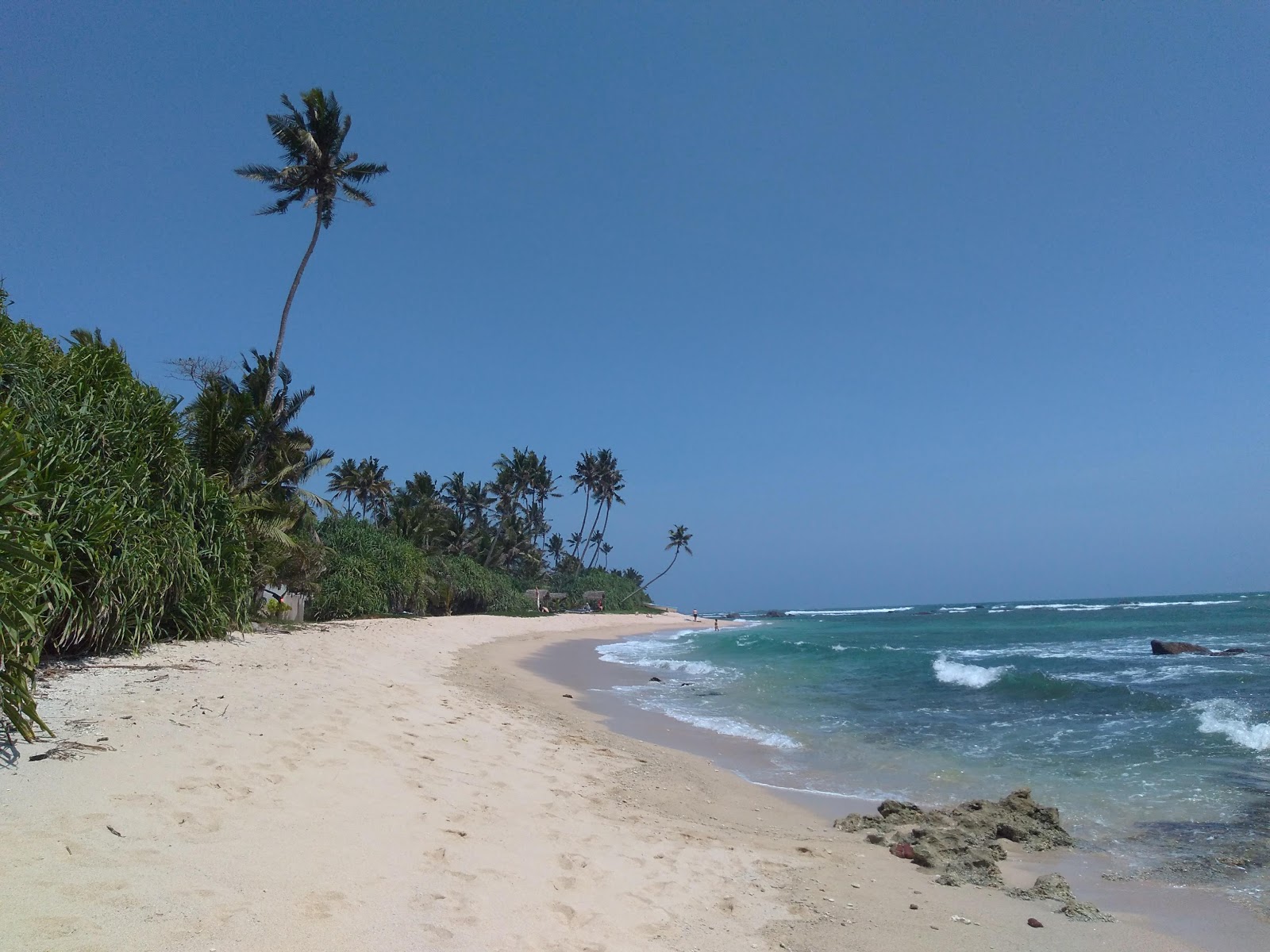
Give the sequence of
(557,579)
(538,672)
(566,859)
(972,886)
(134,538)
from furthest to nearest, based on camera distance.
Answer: (557,579) < (538,672) < (134,538) < (972,886) < (566,859)

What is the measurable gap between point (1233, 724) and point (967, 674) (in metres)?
8.27

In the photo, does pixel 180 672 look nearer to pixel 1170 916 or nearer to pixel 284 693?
pixel 284 693

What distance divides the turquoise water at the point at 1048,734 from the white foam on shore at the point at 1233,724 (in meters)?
0.05

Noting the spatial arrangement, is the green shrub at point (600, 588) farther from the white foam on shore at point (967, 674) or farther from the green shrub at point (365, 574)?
the white foam on shore at point (967, 674)

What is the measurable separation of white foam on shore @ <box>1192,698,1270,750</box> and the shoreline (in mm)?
5068

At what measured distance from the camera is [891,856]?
613cm

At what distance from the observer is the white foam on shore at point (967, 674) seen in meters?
18.3

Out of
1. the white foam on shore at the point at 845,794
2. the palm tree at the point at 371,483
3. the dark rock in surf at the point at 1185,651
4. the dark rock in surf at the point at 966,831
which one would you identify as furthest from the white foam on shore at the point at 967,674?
the palm tree at the point at 371,483

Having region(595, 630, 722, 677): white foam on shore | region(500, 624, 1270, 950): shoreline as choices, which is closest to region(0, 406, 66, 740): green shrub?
region(500, 624, 1270, 950): shoreline

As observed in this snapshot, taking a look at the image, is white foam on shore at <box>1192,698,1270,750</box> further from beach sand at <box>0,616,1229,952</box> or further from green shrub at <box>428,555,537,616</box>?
green shrub at <box>428,555,537,616</box>

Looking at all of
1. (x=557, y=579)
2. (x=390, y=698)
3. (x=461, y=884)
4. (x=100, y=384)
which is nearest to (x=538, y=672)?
(x=390, y=698)

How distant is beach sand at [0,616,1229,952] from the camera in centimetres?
338

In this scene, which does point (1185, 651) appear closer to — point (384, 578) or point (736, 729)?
point (736, 729)

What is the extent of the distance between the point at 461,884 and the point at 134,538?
25.3 feet
